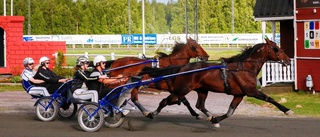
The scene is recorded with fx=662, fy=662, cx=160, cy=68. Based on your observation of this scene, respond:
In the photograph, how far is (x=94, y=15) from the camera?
227ft

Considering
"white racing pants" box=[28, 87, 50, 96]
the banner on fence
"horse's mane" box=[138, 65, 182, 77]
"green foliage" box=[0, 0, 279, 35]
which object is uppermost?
"green foliage" box=[0, 0, 279, 35]

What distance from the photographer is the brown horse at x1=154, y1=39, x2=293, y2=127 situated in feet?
41.2

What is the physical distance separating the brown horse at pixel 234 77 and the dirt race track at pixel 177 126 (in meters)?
0.51

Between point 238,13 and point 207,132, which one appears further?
point 238,13

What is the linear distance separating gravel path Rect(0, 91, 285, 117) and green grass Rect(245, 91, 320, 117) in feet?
1.59

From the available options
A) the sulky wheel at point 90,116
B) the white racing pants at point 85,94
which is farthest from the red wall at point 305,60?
the sulky wheel at point 90,116

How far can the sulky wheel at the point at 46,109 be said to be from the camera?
1388cm

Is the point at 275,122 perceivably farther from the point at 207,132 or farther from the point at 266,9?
the point at 266,9

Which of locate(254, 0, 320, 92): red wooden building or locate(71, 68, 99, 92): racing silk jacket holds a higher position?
locate(254, 0, 320, 92): red wooden building

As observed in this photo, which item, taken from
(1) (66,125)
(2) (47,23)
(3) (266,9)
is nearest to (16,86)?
(3) (266,9)

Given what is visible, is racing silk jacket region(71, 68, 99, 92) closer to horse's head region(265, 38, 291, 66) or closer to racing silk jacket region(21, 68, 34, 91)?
racing silk jacket region(21, 68, 34, 91)

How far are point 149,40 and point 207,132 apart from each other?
150 feet

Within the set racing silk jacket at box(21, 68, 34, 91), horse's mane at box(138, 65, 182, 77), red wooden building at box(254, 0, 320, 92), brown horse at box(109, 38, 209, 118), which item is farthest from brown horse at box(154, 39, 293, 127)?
red wooden building at box(254, 0, 320, 92)

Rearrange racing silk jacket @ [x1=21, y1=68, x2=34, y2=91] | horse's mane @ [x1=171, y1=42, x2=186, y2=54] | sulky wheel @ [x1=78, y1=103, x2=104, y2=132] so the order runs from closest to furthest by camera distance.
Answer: sulky wheel @ [x1=78, y1=103, x2=104, y2=132] < racing silk jacket @ [x1=21, y1=68, x2=34, y2=91] < horse's mane @ [x1=171, y1=42, x2=186, y2=54]
